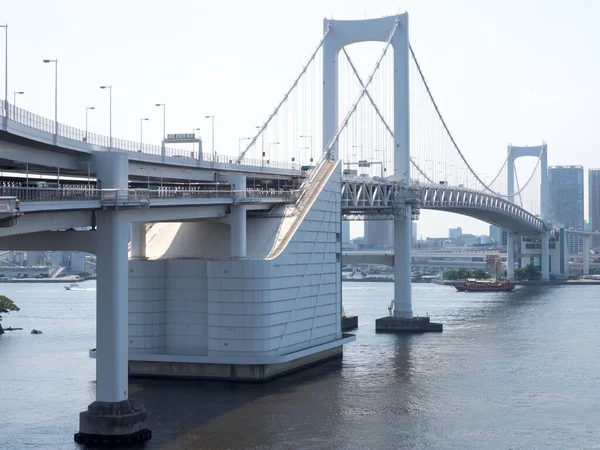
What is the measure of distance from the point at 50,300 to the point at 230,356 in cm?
5368

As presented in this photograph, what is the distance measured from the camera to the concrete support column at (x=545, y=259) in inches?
3895

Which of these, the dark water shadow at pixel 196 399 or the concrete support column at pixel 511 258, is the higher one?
the concrete support column at pixel 511 258

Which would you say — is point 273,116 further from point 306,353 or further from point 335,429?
point 335,429

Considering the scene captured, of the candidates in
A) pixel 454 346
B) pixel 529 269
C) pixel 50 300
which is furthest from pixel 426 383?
pixel 529 269

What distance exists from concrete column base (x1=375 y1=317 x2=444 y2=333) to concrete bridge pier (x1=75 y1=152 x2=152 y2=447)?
24.8m

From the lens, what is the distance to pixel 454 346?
41938mm

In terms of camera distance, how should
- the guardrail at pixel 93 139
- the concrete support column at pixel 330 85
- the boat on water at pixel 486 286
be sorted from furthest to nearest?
the boat on water at pixel 486 286 < the concrete support column at pixel 330 85 < the guardrail at pixel 93 139

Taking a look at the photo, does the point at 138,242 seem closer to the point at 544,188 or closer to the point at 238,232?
the point at 238,232

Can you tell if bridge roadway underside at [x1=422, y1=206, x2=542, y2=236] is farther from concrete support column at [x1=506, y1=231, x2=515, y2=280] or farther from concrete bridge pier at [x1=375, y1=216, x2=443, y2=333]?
concrete bridge pier at [x1=375, y1=216, x2=443, y2=333]

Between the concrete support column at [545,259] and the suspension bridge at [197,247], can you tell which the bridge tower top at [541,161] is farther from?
the suspension bridge at [197,247]

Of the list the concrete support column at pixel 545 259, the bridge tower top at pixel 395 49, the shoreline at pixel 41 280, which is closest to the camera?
the bridge tower top at pixel 395 49

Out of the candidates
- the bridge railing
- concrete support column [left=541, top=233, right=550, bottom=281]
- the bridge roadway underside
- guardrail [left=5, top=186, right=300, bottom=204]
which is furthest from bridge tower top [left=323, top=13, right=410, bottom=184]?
concrete support column [left=541, top=233, right=550, bottom=281]

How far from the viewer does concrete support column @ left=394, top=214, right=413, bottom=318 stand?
49.3 metres

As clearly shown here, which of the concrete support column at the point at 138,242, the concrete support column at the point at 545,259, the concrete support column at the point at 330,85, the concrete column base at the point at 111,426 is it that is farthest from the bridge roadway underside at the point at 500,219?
the concrete column base at the point at 111,426
